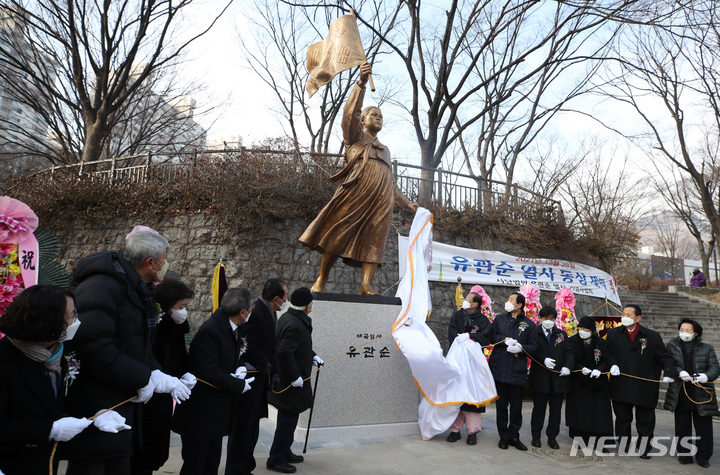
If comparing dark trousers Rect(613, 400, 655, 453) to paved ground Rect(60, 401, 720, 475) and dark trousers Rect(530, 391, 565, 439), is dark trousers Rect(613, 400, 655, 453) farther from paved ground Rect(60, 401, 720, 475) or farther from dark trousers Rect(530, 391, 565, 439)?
dark trousers Rect(530, 391, 565, 439)

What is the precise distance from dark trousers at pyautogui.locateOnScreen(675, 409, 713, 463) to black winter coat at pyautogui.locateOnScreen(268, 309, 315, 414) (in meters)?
3.96

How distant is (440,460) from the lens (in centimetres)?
446

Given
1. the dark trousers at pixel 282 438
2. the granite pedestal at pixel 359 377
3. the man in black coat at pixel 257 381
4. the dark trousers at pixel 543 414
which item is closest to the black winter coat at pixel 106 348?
the man in black coat at pixel 257 381

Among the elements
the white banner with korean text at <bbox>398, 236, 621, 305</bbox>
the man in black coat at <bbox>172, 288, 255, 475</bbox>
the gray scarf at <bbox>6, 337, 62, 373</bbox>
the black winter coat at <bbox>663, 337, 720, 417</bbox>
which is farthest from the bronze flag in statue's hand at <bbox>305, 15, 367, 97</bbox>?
the white banner with korean text at <bbox>398, 236, 621, 305</bbox>

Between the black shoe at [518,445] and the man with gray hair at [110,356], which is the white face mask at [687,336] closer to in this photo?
the black shoe at [518,445]

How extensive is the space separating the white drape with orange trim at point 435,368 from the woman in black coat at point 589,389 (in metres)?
0.98

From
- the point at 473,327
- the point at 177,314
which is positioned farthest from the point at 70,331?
the point at 473,327

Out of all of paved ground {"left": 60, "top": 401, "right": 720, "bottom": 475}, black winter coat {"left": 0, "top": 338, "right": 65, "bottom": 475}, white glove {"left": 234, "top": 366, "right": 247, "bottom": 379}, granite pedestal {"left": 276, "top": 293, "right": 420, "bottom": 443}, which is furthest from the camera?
granite pedestal {"left": 276, "top": 293, "right": 420, "bottom": 443}

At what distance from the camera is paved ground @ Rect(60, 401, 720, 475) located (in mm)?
4125

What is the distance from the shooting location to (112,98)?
12.7 metres

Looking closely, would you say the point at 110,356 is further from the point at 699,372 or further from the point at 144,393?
Result: the point at 699,372

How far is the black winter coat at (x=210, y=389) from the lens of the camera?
2.95m

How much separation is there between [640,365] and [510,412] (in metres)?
1.52

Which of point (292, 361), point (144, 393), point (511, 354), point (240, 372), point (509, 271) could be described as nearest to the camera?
point (144, 393)
